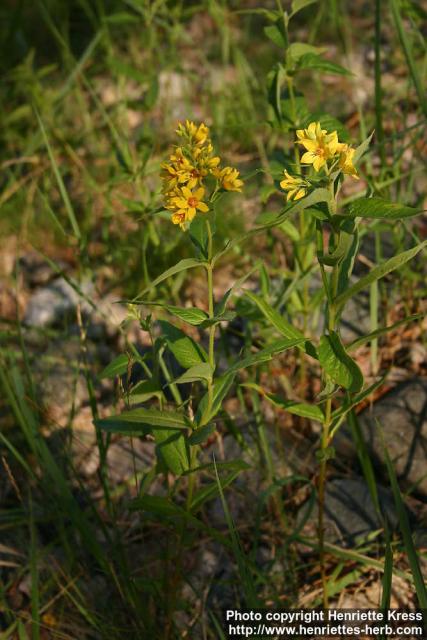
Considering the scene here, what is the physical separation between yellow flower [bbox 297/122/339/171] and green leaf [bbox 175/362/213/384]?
1.39ft

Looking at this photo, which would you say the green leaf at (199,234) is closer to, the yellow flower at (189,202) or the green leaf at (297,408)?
the yellow flower at (189,202)

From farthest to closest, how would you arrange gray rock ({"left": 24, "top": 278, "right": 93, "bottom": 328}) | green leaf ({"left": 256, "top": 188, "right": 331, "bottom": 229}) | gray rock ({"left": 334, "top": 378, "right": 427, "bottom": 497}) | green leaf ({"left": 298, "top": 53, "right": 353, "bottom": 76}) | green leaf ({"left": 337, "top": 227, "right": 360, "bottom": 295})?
gray rock ({"left": 24, "top": 278, "right": 93, "bottom": 328}) → gray rock ({"left": 334, "top": 378, "right": 427, "bottom": 497}) → green leaf ({"left": 298, "top": 53, "right": 353, "bottom": 76}) → green leaf ({"left": 337, "top": 227, "right": 360, "bottom": 295}) → green leaf ({"left": 256, "top": 188, "right": 331, "bottom": 229})

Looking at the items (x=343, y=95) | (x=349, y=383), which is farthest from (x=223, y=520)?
(x=343, y=95)

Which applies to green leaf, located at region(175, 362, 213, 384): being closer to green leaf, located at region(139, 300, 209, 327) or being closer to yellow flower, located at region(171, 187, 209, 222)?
green leaf, located at region(139, 300, 209, 327)

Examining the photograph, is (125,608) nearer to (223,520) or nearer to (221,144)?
(223,520)

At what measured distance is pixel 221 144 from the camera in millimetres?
3213

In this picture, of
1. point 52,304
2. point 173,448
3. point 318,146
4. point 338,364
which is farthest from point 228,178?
point 52,304

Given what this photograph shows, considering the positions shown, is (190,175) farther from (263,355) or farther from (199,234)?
(263,355)

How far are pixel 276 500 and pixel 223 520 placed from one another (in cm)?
21

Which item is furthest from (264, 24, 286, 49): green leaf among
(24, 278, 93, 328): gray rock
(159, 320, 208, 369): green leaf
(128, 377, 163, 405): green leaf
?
(24, 278, 93, 328): gray rock

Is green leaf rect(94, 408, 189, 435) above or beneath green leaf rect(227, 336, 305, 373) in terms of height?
beneath

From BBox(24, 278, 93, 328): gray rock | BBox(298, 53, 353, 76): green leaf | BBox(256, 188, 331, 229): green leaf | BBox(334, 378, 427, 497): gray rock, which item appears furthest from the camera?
BBox(24, 278, 93, 328): gray rock

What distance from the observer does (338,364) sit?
1.43m

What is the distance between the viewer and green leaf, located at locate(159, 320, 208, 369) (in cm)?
153
